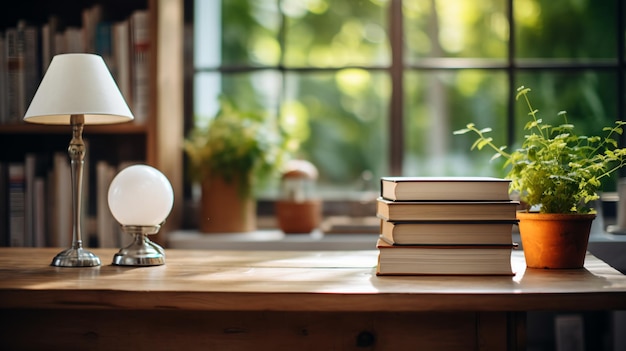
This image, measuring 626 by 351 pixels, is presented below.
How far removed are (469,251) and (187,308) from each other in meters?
0.60

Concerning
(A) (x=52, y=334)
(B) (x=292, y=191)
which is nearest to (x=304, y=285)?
→ (A) (x=52, y=334)

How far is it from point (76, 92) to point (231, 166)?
3.49ft

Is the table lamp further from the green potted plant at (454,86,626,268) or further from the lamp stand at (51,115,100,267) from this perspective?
the green potted plant at (454,86,626,268)

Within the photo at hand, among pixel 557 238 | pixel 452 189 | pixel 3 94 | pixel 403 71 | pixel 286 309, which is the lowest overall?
pixel 286 309

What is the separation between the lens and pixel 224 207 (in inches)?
104

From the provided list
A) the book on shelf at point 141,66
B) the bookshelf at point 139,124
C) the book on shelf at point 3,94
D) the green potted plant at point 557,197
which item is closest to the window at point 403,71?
the bookshelf at point 139,124

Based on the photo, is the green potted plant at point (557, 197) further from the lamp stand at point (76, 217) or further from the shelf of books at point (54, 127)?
the shelf of books at point (54, 127)

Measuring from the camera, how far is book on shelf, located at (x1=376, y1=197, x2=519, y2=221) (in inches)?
59.2

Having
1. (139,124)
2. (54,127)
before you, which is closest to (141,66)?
(139,124)

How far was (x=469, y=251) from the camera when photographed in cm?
149

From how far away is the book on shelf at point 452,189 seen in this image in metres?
1.52

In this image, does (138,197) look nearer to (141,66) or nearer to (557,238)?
(557,238)

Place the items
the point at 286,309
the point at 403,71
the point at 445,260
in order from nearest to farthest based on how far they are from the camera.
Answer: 1. the point at 286,309
2. the point at 445,260
3. the point at 403,71

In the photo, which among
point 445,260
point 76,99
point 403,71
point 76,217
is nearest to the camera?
point 445,260
